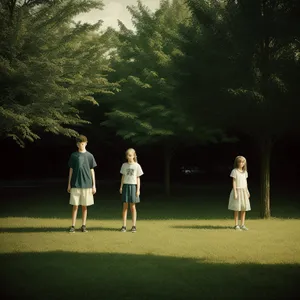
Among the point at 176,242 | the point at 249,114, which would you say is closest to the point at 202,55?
the point at 249,114

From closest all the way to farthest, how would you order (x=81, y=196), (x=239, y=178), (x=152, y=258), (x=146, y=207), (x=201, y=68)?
(x=152, y=258) → (x=81, y=196) → (x=239, y=178) → (x=201, y=68) → (x=146, y=207)

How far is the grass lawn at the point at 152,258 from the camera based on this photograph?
5805 mm

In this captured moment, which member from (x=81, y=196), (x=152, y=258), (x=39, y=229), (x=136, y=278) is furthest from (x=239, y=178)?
(x=136, y=278)

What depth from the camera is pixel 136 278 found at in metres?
6.43

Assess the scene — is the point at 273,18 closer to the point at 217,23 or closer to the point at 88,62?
the point at 217,23

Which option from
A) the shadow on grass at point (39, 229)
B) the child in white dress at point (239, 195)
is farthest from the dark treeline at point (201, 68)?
the shadow on grass at point (39, 229)

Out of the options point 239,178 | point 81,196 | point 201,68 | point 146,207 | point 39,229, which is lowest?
point 39,229

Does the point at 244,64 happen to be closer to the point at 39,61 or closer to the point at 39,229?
the point at 39,61

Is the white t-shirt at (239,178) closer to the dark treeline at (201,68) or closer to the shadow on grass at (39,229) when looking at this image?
the dark treeline at (201,68)

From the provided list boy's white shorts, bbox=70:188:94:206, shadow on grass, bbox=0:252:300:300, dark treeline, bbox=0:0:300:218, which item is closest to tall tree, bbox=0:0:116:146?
dark treeline, bbox=0:0:300:218

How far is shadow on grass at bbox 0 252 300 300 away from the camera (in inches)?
221

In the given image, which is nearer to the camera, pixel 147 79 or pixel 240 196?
pixel 240 196

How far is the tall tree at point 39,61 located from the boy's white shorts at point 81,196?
349 centimetres

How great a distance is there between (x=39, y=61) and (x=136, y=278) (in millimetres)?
8940
